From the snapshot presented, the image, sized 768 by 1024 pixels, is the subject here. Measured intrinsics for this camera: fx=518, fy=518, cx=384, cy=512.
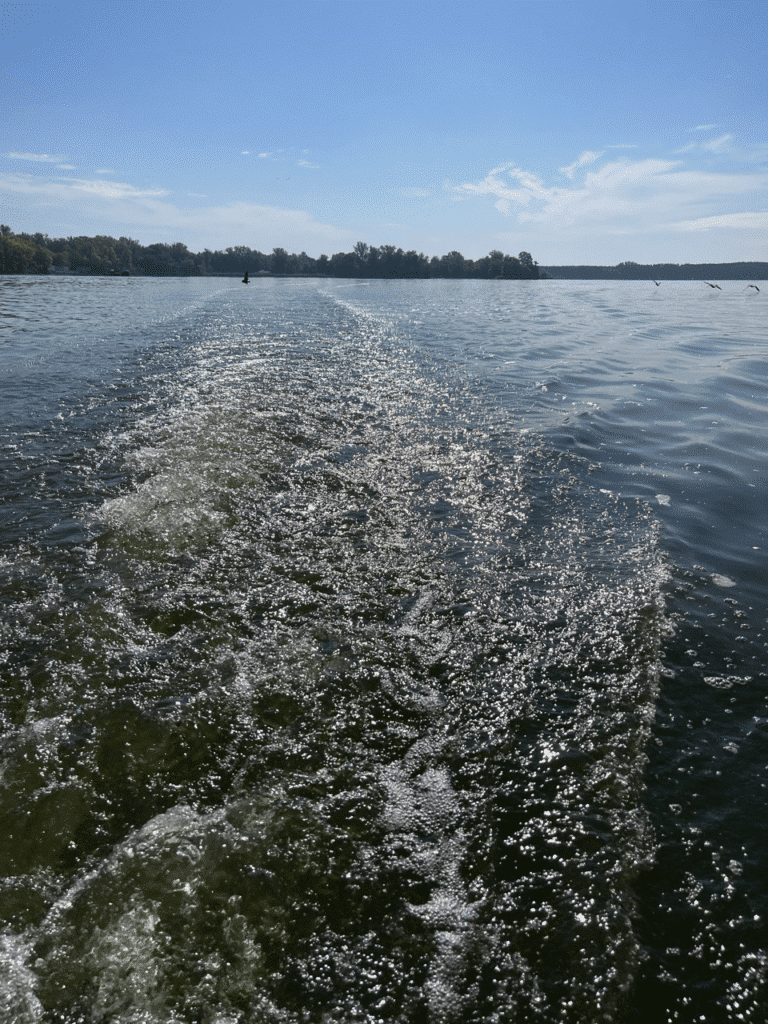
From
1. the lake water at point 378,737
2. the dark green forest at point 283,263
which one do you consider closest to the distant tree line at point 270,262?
the dark green forest at point 283,263

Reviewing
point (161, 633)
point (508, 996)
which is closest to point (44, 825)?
point (161, 633)

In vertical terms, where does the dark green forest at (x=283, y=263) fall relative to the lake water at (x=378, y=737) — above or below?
above

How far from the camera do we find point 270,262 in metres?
190

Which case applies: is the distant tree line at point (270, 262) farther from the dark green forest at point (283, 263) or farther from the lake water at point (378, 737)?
the lake water at point (378, 737)

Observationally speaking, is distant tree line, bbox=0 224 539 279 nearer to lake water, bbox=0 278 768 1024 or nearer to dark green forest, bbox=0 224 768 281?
dark green forest, bbox=0 224 768 281

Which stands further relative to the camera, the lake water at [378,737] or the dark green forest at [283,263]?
the dark green forest at [283,263]

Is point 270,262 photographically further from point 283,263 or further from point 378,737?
point 378,737

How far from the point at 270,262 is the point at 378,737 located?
699 feet

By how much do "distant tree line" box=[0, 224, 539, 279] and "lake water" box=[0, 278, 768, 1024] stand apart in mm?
188285

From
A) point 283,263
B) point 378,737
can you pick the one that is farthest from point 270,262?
point 378,737

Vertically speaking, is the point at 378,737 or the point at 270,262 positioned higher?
the point at 270,262

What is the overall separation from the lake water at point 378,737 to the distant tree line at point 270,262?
18828 cm

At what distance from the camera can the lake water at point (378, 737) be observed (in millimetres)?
2328

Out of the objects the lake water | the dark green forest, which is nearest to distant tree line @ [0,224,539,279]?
the dark green forest
